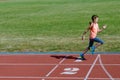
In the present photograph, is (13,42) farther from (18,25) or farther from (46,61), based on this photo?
(18,25)

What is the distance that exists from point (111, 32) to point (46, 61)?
24.1 ft

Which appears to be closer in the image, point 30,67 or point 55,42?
point 30,67

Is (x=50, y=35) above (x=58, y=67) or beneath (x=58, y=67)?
above

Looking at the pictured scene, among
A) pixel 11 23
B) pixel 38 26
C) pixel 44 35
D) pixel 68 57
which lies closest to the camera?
pixel 68 57

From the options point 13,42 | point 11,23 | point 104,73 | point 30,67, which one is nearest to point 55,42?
point 13,42

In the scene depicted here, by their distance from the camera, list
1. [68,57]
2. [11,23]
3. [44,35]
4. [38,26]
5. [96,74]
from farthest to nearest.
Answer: [11,23] < [38,26] < [44,35] < [68,57] < [96,74]

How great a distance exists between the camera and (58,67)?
45.2 feet

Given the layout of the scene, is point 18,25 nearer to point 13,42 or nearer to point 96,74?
point 13,42

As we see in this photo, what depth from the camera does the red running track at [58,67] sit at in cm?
1249

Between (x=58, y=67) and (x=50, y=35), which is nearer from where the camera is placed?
(x=58, y=67)

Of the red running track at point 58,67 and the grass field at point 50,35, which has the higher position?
the grass field at point 50,35

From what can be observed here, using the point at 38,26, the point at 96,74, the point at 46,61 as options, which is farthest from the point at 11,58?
the point at 38,26

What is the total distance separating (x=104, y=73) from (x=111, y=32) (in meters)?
8.86

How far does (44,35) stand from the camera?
69.5ft
